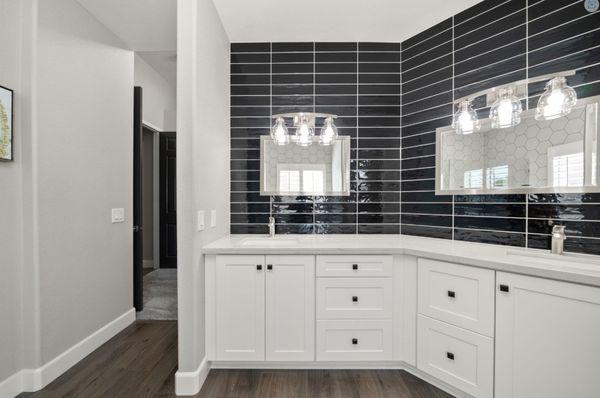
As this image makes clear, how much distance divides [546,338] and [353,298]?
0.99 metres

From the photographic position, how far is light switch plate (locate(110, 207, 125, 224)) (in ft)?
8.03

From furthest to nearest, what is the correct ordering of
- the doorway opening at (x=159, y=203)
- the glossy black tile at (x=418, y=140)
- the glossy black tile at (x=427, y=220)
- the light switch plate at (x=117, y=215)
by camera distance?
the doorway opening at (x=159, y=203), the light switch plate at (x=117, y=215), the glossy black tile at (x=418, y=140), the glossy black tile at (x=427, y=220)

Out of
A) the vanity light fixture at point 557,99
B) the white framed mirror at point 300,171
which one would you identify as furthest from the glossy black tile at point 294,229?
the vanity light fixture at point 557,99

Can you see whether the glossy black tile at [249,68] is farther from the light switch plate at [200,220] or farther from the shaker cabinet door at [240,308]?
the shaker cabinet door at [240,308]

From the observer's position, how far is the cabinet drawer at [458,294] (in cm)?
153

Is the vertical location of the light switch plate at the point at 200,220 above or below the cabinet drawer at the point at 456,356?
above

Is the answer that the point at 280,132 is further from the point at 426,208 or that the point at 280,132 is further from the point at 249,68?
the point at 426,208

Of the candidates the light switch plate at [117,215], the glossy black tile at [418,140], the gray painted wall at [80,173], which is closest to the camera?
the gray painted wall at [80,173]

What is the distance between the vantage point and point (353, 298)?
190 centimetres

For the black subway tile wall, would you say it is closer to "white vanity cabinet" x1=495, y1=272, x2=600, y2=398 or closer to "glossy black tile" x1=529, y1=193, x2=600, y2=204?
"glossy black tile" x1=529, y1=193, x2=600, y2=204

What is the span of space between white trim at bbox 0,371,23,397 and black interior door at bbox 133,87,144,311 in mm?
1185

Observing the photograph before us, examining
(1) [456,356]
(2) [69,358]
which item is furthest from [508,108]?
(2) [69,358]

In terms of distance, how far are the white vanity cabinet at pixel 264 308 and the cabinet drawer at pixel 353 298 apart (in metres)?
0.08

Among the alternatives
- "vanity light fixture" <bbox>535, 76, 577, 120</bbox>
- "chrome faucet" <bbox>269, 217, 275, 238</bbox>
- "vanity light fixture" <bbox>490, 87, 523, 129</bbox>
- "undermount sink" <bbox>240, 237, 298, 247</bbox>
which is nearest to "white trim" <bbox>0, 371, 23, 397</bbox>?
"undermount sink" <bbox>240, 237, 298, 247</bbox>
